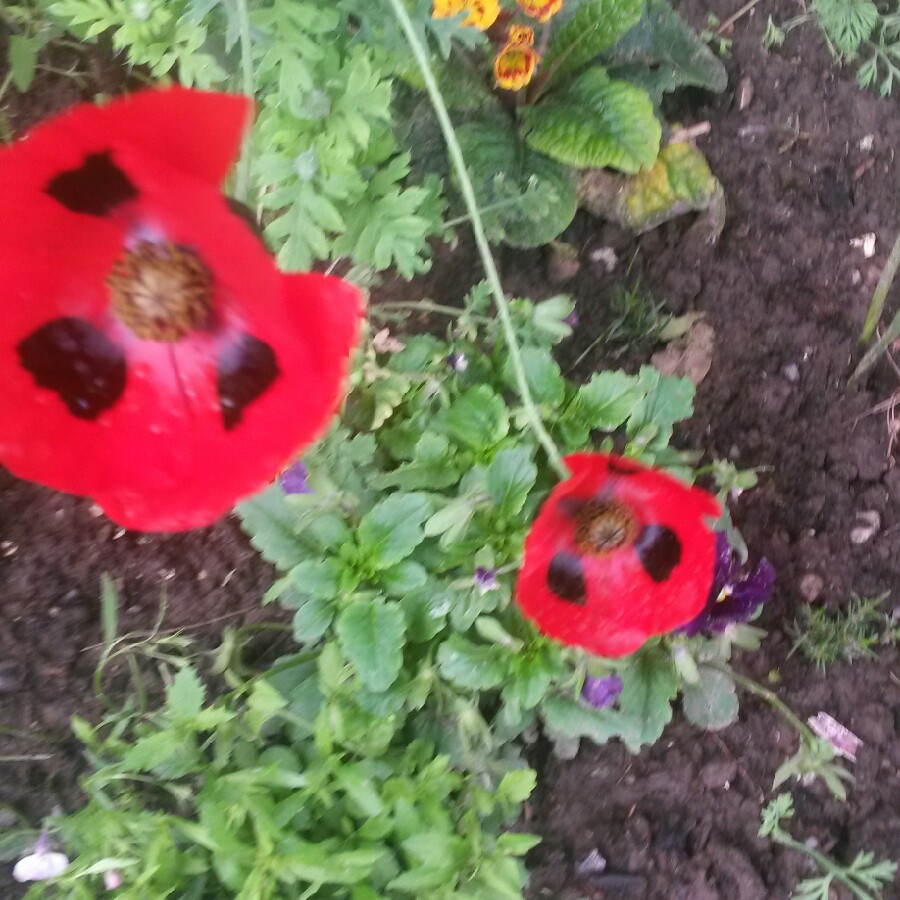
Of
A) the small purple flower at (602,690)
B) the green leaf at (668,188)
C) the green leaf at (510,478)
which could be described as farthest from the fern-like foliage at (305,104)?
the small purple flower at (602,690)

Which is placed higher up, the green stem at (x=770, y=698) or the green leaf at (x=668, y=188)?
the green leaf at (x=668, y=188)

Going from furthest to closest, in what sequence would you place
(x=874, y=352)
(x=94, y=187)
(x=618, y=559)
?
(x=874, y=352) → (x=618, y=559) → (x=94, y=187)

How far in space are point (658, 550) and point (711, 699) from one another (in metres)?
0.44

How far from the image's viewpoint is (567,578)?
1.04 metres

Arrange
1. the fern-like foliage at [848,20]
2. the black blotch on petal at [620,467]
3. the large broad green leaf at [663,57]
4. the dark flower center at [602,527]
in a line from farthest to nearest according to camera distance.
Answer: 1. the fern-like foliage at [848,20]
2. the large broad green leaf at [663,57]
3. the dark flower center at [602,527]
4. the black blotch on petal at [620,467]

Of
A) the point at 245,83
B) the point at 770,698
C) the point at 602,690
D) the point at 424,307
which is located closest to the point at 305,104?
the point at 245,83

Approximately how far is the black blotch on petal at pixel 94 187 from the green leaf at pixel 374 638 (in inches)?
22.7

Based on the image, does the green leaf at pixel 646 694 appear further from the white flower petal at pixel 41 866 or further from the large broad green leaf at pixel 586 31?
the large broad green leaf at pixel 586 31

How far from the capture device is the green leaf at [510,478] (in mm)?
1115

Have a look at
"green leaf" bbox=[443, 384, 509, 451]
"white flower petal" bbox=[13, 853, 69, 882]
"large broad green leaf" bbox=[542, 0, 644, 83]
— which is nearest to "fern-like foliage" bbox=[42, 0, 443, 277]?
"green leaf" bbox=[443, 384, 509, 451]

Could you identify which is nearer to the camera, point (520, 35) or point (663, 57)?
point (520, 35)

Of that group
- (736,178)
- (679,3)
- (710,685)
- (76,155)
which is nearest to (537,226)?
→ (736,178)

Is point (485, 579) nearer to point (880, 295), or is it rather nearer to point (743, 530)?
point (743, 530)

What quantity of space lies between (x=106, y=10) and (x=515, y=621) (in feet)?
3.24
